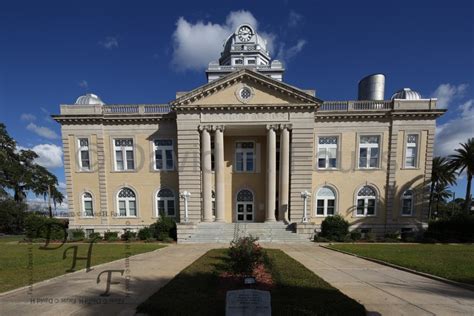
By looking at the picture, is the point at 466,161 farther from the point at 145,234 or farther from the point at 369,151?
the point at 145,234

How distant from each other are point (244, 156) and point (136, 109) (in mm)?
12483

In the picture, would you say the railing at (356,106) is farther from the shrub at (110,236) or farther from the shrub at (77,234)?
the shrub at (77,234)

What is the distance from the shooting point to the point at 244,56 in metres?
32.7

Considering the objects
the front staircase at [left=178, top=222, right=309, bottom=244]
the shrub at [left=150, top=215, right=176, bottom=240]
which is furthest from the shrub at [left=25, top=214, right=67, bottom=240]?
the front staircase at [left=178, top=222, right=309, bottom=244]

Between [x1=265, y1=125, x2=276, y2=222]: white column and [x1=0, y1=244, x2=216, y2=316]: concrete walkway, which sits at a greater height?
[x1=265, y1=125, x2=276, y2=222]: white column

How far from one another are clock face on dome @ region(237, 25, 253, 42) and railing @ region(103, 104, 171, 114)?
1978cm

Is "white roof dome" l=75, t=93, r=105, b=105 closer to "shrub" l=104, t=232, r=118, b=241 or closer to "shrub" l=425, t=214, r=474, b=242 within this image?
"shrub" l=104, t=232, r=118, b=241

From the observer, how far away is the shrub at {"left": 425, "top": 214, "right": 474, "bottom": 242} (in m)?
17.4

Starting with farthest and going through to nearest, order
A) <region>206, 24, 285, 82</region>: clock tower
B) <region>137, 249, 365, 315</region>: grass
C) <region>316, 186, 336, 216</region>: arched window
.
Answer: <region>206, 24, 285, 82</region>: clock tower → <region>316, 186, 336, 216</region>: arched window → <region>137, 249, 365, 315</region>: grass

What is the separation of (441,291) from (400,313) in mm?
2801

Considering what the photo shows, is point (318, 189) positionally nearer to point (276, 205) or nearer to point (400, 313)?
point (276, 205)

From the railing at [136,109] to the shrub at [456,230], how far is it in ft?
91.0

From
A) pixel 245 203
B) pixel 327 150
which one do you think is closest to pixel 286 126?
pixel 327 150

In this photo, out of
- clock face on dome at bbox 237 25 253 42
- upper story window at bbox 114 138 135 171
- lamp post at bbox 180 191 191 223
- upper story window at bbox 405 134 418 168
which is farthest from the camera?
clock face on dome at bbox 237 25 253 42
